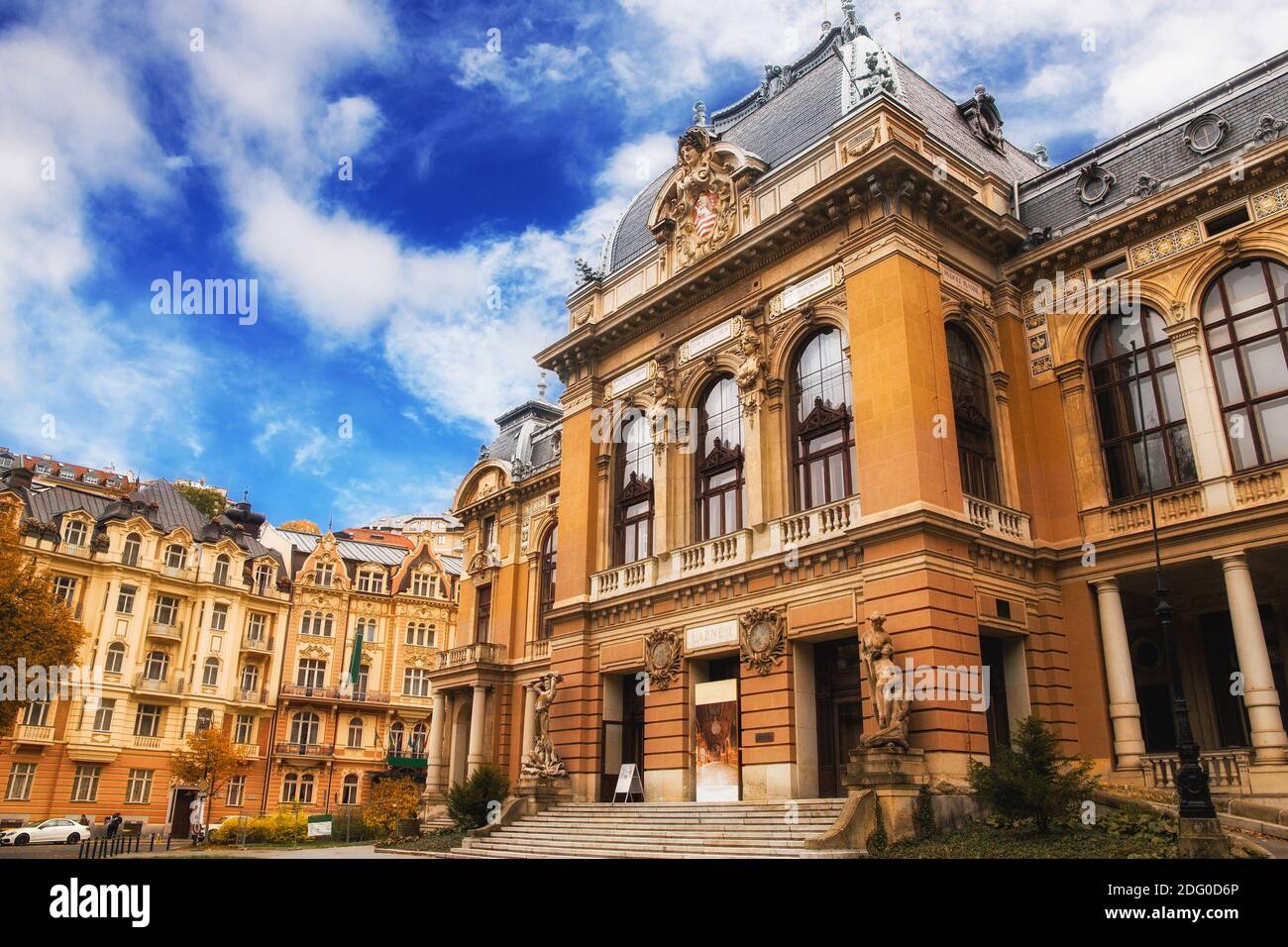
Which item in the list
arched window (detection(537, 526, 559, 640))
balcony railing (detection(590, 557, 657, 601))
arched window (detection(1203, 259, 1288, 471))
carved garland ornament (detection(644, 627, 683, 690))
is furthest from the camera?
arched window (detection(537, 526, 559, 640))

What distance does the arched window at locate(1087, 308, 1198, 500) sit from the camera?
81.5 ft

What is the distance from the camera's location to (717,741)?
2720 cm

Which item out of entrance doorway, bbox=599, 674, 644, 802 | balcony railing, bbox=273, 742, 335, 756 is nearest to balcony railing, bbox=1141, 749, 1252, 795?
entrance doorway, bbox=599, 674, 644, 802

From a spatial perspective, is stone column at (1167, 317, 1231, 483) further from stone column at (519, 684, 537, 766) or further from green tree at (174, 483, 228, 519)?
green tree at (174, 483, 228, 519)

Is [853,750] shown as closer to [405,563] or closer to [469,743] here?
[469,743]

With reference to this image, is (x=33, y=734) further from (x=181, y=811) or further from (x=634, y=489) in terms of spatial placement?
(x=634, y=489)

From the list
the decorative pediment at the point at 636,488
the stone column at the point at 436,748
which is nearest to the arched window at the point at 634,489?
the decorative pediment at the point at 636,488

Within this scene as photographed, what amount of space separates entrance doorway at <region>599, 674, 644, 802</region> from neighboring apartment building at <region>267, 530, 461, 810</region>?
31.2 m

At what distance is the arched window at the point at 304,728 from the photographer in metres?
60.5

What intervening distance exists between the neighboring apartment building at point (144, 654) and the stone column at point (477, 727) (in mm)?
19621

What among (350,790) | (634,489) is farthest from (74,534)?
(634,489)
